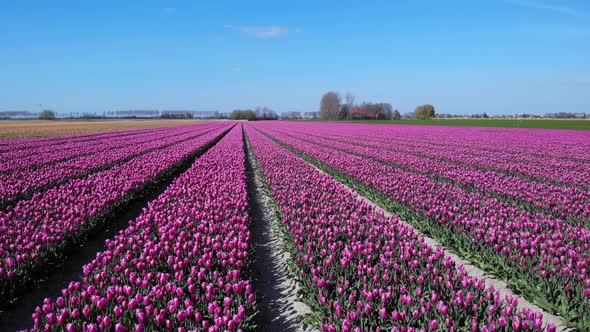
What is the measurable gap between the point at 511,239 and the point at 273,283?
413 cm

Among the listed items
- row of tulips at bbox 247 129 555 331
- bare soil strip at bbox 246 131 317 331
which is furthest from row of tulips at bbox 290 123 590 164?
bare soil strip at bbox 246 131 317 331

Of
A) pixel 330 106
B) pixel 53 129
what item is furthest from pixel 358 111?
pixel 53 129

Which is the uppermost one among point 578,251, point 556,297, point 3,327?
point 578,251

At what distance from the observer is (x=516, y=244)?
5234 millimetres

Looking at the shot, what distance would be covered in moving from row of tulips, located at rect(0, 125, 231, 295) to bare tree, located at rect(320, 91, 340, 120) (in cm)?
15926

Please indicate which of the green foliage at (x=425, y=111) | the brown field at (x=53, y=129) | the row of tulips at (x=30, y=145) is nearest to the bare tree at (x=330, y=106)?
the green foliage at (x=425, y=111)

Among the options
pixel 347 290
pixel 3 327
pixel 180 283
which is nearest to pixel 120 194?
pixel 3 327

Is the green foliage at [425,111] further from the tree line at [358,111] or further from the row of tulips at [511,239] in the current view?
the row of tulips at [511,239]

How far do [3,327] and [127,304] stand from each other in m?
2.12

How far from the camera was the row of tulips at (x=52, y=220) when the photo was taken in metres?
4.99

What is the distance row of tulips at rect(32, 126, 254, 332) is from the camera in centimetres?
349

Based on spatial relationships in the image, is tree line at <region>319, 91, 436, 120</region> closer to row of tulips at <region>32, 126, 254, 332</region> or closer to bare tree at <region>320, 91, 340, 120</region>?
bare tree at <region>320, 91, 340, 120</region>

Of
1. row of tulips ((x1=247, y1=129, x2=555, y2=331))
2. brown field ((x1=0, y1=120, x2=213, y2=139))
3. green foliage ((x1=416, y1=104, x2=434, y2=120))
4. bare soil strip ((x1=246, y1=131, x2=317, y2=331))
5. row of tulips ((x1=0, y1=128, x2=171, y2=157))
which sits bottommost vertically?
bare soil strip ((x1=246, y1=131, x2=317, y2=331))

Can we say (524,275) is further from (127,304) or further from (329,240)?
(127,304)
